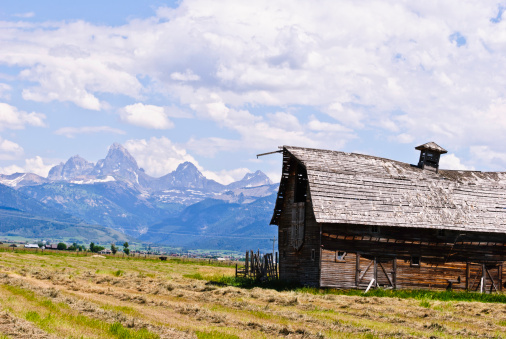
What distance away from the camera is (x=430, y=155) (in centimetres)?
5156

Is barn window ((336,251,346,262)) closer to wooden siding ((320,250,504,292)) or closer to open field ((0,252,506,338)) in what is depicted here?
wooden siding ((320,250,504,292))

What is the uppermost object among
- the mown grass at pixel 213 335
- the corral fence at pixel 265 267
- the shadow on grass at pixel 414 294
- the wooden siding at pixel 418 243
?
the wooden siding at pixel 418 243

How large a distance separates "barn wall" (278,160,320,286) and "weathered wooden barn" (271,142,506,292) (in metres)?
0.07

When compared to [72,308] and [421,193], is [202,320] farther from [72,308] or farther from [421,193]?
[421,193]

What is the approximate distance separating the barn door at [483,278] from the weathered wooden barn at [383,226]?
0.24ft

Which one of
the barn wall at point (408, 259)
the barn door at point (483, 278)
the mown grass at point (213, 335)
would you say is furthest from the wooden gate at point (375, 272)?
the mown grass at point (213, 335)

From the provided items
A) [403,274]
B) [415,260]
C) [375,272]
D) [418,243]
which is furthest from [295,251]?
[418,243]

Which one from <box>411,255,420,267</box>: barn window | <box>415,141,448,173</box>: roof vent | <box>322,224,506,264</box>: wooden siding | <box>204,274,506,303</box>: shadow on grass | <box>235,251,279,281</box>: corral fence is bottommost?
<box>204,274,506,303</box>: shadow on grass

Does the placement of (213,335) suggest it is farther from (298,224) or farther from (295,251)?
(295,251)

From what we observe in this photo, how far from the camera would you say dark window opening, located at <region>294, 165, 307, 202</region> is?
4632 centimetres

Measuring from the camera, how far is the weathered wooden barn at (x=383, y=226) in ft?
137

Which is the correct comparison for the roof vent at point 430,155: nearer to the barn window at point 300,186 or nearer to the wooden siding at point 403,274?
the wooden siding at point 403,274

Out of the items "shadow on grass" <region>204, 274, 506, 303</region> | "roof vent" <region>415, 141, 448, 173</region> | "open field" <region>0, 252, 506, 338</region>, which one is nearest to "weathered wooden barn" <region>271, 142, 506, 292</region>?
"shadow on grass" <region>204, 274, 506, 303</region>

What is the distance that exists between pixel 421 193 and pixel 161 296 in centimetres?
2264
